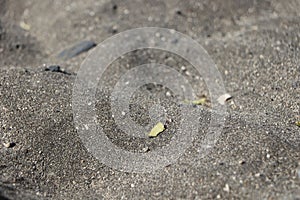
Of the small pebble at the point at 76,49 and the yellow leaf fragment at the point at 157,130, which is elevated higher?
the yellow leaf fragment at the point at 157,130

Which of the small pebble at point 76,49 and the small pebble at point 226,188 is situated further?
the small pebble at point 76,49

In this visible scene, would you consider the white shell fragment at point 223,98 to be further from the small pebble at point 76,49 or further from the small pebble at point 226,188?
the small pebble at point 76,49

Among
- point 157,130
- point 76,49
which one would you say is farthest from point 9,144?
point 76,49

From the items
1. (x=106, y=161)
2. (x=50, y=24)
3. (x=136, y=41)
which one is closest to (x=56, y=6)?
(x=50, y=24)

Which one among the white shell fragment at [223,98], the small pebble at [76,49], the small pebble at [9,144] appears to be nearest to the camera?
the small pebble at [9,144]

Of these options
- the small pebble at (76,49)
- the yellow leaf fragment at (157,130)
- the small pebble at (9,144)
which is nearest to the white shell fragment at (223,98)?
the yellow leaf fragment at (157,130)

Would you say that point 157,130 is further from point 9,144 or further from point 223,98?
point 9,144

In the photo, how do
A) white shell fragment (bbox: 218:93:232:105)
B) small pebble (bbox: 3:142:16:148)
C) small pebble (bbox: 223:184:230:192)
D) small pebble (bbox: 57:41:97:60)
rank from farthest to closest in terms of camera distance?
small pebble (bbox: 57:41:97:60) → white shell fragment (bbox: 218:93:232:105) → small pebble (bbox: 3:142:16:148) → small pebble (bbox: 223:184:230:192)

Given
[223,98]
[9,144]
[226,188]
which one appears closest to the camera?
[226,188]

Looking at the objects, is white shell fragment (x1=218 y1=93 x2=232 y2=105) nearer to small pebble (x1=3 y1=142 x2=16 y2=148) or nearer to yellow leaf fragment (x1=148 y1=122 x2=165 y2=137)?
yellow leaf fragment (x1=148 y1=122 x2=165 y2=137)

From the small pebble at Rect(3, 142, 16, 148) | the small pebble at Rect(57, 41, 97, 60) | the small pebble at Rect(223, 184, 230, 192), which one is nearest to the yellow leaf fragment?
the small pebble at Rect(223, 184, 230, 192)
